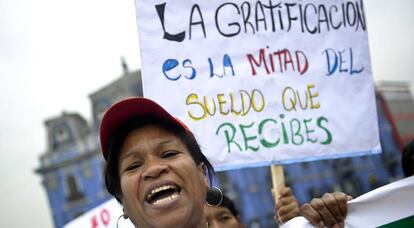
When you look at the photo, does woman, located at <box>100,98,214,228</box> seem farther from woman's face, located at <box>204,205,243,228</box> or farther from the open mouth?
woman's face, located at <box>204,205,243,228</box>

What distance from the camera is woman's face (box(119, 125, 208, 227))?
1658 millimetres

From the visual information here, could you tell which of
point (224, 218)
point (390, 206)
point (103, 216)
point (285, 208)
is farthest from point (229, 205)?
point (103, 216)

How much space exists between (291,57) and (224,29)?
50 centimetres

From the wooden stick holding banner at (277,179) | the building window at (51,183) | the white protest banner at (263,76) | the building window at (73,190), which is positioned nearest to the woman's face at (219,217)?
the white protest banner at (263,76)

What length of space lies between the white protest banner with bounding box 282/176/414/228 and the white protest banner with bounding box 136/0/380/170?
0.78 meters

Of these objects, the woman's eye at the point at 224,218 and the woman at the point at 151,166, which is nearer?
the woman at the point at 151,166

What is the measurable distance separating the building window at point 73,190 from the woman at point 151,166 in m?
27.8

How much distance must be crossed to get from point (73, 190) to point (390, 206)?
93.2 feet

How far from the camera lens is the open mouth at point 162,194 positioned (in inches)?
65.9

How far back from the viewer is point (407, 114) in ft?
126

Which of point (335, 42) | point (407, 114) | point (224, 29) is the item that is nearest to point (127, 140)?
point (224, 29)

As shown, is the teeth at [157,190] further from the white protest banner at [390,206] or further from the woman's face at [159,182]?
the white protest banner at [390,206]

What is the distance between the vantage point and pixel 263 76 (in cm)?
285

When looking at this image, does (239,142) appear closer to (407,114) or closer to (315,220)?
(315,220)
